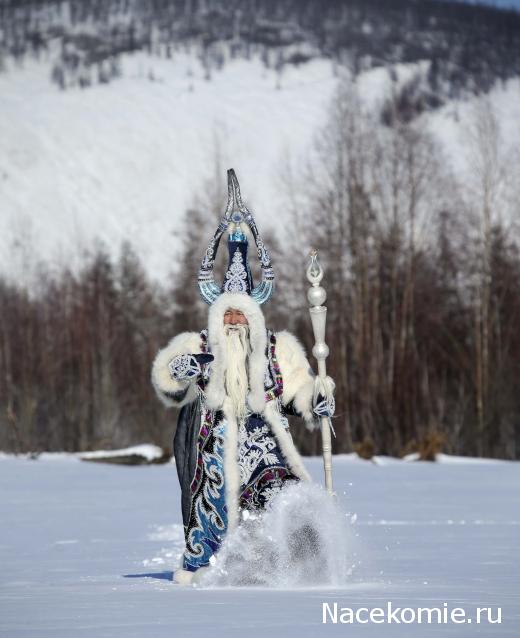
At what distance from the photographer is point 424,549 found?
990 centimetres

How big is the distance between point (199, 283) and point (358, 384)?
18.1 meters

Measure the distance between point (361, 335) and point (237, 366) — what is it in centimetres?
1853

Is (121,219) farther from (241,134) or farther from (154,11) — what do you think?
(154,11)

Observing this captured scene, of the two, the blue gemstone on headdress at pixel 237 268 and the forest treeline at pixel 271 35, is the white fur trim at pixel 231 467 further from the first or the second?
the forest treeline at pixel 271 35

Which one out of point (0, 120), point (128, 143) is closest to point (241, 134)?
point (128, 143)

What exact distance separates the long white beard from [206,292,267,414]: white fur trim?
2.1 inches

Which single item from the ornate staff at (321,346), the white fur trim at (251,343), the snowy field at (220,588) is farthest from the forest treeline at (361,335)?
the white fur trim at (251,343)

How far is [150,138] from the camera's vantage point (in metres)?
105

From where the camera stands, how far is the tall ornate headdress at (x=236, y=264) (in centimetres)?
798

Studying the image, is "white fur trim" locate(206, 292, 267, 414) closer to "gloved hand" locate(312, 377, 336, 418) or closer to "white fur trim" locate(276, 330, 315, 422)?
"white fur trim" locate(276, 330, 315, 422)

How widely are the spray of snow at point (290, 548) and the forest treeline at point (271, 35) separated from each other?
99.4 metres

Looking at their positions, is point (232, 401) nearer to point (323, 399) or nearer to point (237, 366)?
point (237, 366)

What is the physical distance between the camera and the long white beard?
773 cm

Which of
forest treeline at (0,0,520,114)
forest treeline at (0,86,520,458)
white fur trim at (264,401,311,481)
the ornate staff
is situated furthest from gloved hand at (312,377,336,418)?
forest treeline at (0,0,520,114)
